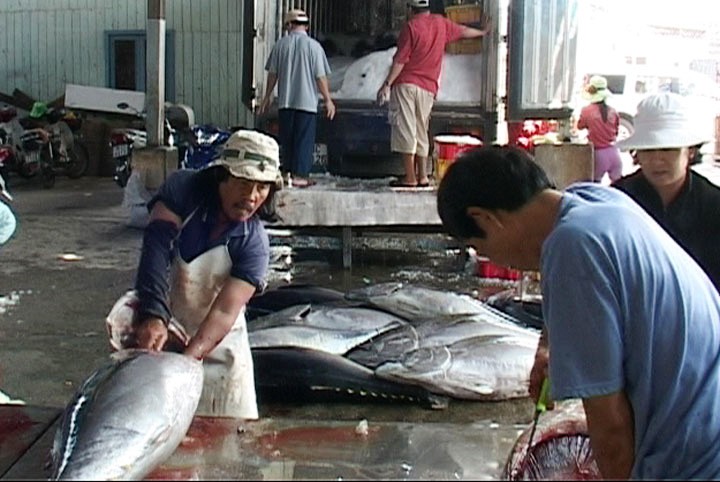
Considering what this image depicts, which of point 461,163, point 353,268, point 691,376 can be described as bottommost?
point 353,268

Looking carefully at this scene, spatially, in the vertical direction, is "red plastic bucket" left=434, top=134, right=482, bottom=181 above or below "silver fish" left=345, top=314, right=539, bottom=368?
above

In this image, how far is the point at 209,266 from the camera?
150 inches

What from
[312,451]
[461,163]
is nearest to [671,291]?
[461,163]

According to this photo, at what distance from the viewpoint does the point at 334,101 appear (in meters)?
10.4

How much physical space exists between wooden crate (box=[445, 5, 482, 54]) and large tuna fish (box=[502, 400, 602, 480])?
783 centimetres

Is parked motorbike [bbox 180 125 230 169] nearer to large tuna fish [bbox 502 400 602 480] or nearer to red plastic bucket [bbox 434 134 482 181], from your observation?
red plastic bucket [bbox 434 134 482 181]

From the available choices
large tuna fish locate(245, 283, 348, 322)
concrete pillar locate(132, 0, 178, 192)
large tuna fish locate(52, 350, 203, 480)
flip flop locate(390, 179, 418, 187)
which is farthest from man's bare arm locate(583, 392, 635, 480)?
concrete pillar locate(132, 0, 178, 192)

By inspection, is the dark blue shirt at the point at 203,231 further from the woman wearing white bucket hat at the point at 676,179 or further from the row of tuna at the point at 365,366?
the woman wearing white bucket hat at the point at 676,179

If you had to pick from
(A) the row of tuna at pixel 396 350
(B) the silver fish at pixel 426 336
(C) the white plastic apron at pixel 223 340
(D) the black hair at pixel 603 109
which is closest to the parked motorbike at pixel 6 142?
(D) the black hair at pixel 603 109

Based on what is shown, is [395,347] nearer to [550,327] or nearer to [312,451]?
[312,451]

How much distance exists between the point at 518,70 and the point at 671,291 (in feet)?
25.5

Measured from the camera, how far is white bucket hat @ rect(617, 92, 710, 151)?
3895mm

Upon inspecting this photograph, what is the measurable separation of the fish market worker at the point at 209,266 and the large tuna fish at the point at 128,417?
42 cm

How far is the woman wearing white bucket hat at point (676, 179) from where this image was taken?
3914mm
